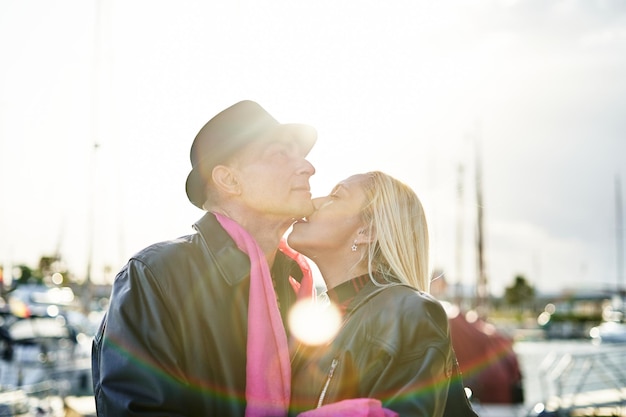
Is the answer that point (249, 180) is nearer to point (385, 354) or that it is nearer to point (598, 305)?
point (385, 354)

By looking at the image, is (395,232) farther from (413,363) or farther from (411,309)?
(413,363)

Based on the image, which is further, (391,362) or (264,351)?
(264,351)

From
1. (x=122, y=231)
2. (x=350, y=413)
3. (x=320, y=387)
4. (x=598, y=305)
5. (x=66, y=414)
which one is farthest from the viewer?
(x=598, y=305)

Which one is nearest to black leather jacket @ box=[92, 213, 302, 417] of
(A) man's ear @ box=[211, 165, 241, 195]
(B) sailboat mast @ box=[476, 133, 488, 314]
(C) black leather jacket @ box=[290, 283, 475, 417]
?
(A) man's ear @ box=[211, 165, 241, 195]

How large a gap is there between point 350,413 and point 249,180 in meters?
1.19

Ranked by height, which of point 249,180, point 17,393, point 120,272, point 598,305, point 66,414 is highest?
point 249,180

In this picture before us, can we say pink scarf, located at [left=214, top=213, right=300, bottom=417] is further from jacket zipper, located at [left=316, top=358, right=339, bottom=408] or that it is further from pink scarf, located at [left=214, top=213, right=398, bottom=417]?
jacket zipper, located at [left=316, top=358, right=339, bottom=408]

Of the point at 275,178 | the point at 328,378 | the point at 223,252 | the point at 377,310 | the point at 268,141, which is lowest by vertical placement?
the point at 328,378

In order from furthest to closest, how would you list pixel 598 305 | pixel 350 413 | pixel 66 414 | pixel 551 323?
pixel 598 305
pixel 551 323
pixel 66 414
pixel 350 413

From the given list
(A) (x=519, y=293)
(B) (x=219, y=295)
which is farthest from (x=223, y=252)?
(A) (x=519, y=293)

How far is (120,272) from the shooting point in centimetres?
303

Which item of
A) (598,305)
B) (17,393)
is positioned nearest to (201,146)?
(17,393)

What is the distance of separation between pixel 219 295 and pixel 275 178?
2.14 feet

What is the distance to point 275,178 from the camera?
3.50 meters
